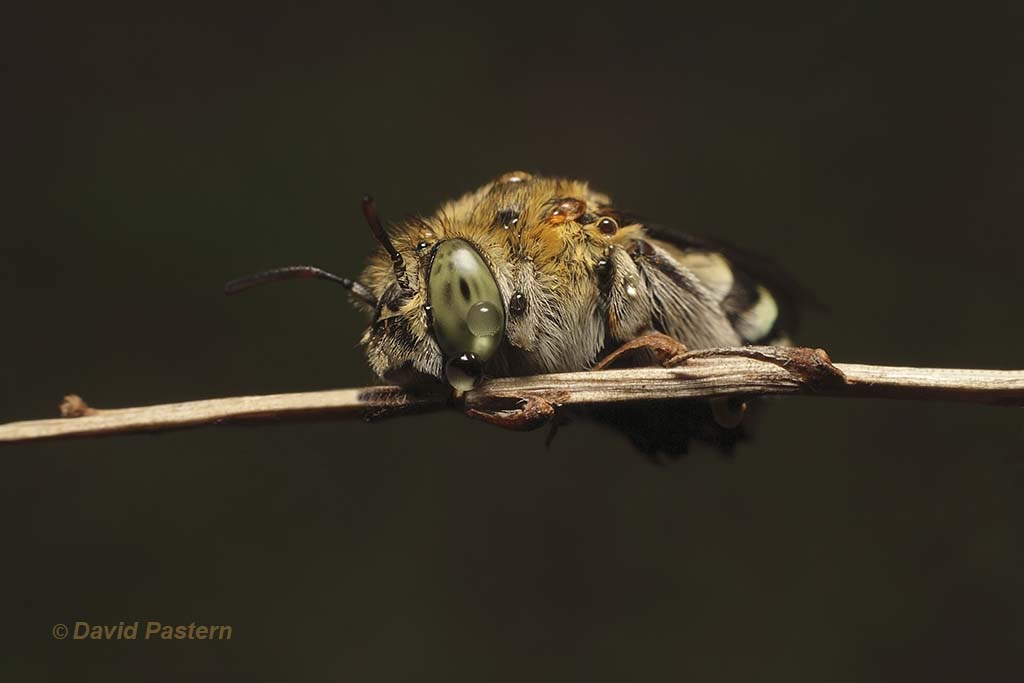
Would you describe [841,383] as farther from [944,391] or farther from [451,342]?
[451,342]

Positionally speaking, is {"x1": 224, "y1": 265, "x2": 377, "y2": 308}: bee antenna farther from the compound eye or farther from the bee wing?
the bee wing

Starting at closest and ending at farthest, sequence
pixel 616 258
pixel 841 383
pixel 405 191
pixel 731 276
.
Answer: pixel 841 383 < pixel 616 258 < pixel 731 276 < pixel 405 191

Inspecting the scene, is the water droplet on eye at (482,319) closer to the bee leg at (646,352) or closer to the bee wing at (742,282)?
the bee leg at (646,352)

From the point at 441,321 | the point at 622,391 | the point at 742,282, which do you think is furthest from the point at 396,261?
the point at 742,282

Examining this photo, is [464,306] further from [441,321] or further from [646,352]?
[646,352]

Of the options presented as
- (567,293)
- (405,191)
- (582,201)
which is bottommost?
(567,293)

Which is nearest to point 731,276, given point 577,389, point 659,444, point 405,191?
point 659,444
